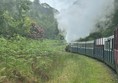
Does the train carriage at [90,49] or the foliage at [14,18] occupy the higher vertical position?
the foliage at [14,18]

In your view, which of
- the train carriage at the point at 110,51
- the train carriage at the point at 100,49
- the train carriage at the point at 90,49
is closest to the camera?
the train carriage at the point at 110,51

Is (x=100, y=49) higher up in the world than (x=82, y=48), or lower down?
lower down

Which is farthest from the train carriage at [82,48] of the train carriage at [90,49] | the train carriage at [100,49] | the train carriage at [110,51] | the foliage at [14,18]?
the train carriage at [110,51]

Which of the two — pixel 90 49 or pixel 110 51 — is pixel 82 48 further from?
pixel 110 51

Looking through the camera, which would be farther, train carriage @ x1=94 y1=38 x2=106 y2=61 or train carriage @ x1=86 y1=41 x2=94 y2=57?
train carriage @ x1=86 y1=41 x2=94 y2=57

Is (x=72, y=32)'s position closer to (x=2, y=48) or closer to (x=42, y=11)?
(x=42, y=11)

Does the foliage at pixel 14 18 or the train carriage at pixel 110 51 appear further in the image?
the foliage at pixel 14 18

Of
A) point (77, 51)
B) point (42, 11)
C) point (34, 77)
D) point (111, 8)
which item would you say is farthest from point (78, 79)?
point (42, 11)

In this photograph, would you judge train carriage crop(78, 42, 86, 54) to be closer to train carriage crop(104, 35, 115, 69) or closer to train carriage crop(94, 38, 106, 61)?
train carriage crop(94, 38, 106, 61)

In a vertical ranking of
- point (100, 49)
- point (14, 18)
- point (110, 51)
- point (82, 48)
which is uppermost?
point (14, 18)

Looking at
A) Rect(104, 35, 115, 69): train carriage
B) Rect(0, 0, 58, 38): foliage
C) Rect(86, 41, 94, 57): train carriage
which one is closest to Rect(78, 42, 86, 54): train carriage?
Rect(86, 41, 94, 57): train carriage

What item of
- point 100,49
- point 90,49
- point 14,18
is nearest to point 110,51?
point 100,49

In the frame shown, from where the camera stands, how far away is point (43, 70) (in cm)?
1536

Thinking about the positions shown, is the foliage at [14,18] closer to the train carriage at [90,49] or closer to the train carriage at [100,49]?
the train carriage at [90,49]
